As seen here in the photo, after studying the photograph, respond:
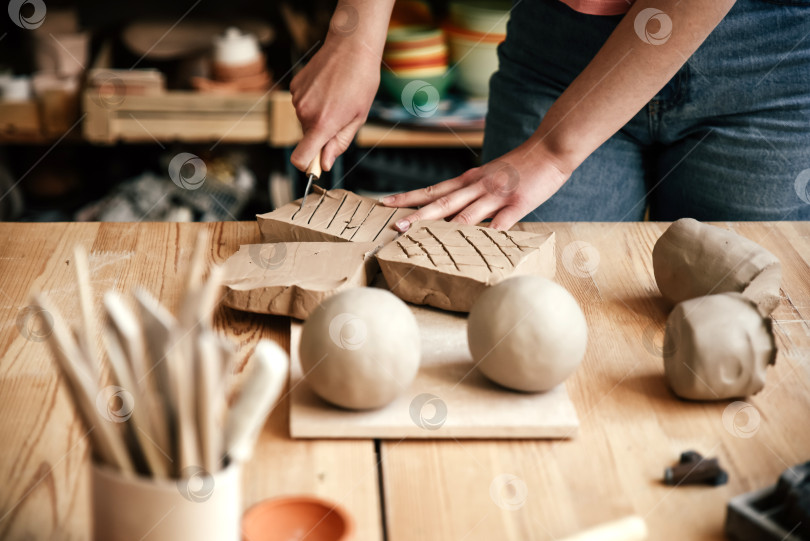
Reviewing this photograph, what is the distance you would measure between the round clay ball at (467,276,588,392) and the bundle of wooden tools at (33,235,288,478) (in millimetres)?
294

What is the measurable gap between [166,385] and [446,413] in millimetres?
316

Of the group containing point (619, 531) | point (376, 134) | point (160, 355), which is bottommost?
point (619, 531)

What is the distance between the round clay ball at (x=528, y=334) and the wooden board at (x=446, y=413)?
0.02 meters

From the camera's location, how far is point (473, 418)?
0.74 metres

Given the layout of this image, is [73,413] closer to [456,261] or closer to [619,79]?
[456,261]

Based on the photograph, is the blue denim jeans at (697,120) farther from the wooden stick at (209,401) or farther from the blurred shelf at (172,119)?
the wooden stick at (209,401)

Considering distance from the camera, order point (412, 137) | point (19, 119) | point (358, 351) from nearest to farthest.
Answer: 1. point (358, 351)
2. point (19, 119)
3. point (412, 137)

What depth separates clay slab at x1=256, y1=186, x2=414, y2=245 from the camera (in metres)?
1.04

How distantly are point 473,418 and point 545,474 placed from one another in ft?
0.28

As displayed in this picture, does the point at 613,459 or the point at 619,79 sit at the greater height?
the point at 619,79

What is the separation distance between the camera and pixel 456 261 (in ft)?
3.06

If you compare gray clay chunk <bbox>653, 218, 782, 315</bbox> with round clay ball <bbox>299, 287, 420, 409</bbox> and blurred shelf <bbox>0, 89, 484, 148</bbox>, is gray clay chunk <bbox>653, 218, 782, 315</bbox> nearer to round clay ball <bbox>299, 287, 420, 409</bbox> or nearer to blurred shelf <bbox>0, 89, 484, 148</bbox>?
round clay ball <bbox>299, 287, 420, 409</bbox>

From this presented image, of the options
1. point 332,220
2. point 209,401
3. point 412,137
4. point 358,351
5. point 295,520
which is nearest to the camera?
point 209,401

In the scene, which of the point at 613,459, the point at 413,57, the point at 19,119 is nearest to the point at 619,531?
the point at 613,459
